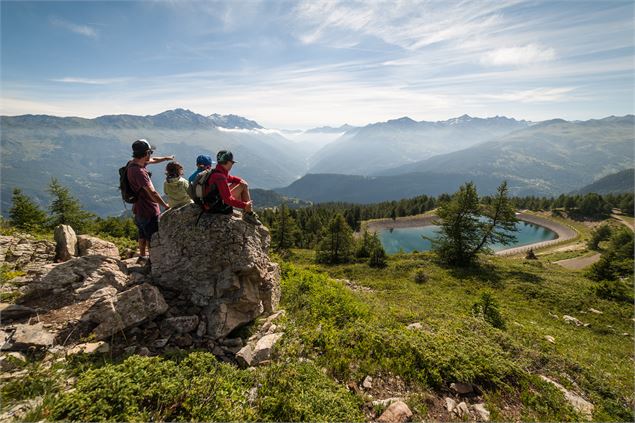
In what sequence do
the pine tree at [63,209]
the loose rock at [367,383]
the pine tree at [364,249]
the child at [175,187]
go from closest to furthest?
1. the loose rock at [367,383]
2. the child at [175,187]
3. the pine tree at [63,209]
4. the pine tree at [364,249]

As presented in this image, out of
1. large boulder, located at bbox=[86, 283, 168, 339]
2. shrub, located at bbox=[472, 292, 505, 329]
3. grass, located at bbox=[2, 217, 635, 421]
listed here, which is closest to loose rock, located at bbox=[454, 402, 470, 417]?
grass, located at bbox=[2, 217, 635, 421]

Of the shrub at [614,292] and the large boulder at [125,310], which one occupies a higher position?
the large boulder at [125,310]

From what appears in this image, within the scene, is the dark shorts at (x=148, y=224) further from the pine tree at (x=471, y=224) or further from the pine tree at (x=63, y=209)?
the pine tree at (x=63, y=209)

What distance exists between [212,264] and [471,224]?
2959 cm

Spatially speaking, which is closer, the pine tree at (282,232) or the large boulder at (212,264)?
the large boulder at (212,264)

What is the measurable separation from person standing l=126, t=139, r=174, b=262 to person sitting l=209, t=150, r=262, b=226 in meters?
2.33

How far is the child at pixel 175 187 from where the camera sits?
9.42 meters

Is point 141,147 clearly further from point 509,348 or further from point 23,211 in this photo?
point 23,211

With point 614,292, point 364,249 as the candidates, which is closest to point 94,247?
point 614,292

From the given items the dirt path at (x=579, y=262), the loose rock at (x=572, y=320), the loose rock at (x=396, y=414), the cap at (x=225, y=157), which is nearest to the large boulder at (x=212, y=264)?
the cap at (x=225, y=157)

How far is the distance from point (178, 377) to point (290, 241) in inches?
1631

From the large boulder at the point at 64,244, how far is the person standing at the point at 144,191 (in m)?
2.93

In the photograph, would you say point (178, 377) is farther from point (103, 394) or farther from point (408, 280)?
point (408, 280)

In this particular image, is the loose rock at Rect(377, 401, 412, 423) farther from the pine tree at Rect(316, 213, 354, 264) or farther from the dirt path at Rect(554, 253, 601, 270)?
the dirt path at Rect(554, 253, 601, 270)
